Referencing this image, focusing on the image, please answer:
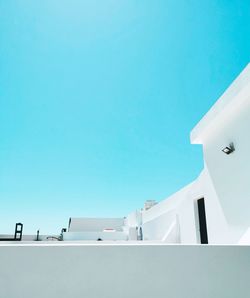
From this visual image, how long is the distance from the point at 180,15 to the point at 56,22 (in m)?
3.81

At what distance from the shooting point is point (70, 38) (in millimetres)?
7918

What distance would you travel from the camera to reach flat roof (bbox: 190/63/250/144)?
4229 millimetres
